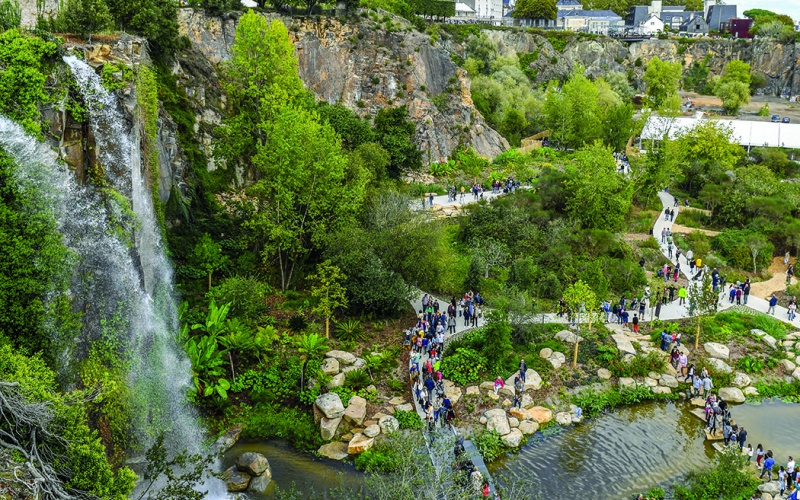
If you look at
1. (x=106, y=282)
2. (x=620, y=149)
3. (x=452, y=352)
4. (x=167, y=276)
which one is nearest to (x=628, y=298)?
(x=452, y=352)

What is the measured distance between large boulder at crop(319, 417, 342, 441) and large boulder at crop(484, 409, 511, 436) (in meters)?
5.16

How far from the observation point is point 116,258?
69.7 feet

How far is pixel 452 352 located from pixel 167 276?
1194cm

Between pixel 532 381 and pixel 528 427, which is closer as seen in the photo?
pixel 528 427

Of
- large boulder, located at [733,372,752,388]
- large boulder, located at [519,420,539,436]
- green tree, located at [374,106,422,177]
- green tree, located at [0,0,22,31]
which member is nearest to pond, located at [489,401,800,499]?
large boulder, located at [519,420,539,436]

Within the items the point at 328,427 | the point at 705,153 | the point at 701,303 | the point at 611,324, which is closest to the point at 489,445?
the point at 328,427

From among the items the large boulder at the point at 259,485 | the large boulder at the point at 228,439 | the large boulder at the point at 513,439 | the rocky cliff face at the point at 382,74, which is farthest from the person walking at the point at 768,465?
the rocky cliff face at the point at 382,74

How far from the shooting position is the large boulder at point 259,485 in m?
20.6

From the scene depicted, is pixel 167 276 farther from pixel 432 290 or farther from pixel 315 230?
pixel 432 290

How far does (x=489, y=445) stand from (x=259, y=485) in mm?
7519

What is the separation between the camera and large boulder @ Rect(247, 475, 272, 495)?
67.5 ft

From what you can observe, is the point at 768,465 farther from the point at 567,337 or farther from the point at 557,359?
the point at 567,337

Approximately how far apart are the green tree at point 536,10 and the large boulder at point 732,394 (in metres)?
91.5

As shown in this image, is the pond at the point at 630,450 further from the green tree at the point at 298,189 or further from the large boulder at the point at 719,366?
the green tree at the point at 298,189
